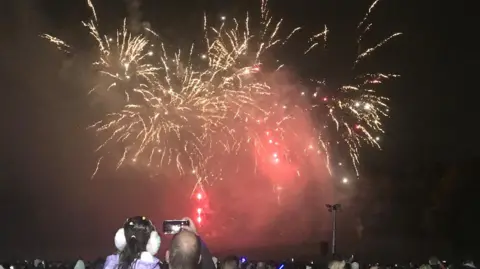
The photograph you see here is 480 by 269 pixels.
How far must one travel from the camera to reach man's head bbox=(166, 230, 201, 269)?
5.13m

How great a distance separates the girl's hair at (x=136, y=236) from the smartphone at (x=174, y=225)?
286mm

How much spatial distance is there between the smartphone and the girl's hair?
29 centimetres

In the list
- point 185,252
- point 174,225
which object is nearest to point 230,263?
point 174,225

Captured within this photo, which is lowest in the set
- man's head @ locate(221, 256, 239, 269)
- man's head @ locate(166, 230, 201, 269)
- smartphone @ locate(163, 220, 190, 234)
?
man's head @ locate(166, 230, 201, 269)

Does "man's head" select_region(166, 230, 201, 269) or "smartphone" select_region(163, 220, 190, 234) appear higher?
"smartphone" select_region(163, 220, 190, 234)

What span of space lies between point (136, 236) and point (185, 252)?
42cm

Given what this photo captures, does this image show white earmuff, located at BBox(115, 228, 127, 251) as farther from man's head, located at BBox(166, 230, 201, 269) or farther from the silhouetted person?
man's head, located at BBox(166, 230, 201, 269)

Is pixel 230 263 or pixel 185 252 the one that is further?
pixel 230 263

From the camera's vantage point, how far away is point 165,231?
603 cm

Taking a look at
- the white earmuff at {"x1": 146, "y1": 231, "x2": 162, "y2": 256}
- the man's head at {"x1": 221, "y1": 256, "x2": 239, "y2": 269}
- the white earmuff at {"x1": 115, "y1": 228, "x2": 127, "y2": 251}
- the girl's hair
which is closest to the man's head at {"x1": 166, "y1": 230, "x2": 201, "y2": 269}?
the white earmuff at {"x1": 146, "y1": 231, "x2": 162, "y2": 256}

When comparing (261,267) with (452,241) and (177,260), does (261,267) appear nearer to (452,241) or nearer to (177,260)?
(177,260)

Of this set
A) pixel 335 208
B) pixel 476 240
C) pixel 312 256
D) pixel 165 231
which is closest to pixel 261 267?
pixel 165 231

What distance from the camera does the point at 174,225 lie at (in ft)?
18.9

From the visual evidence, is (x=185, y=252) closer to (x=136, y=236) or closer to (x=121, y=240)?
(x=136, y=236)
